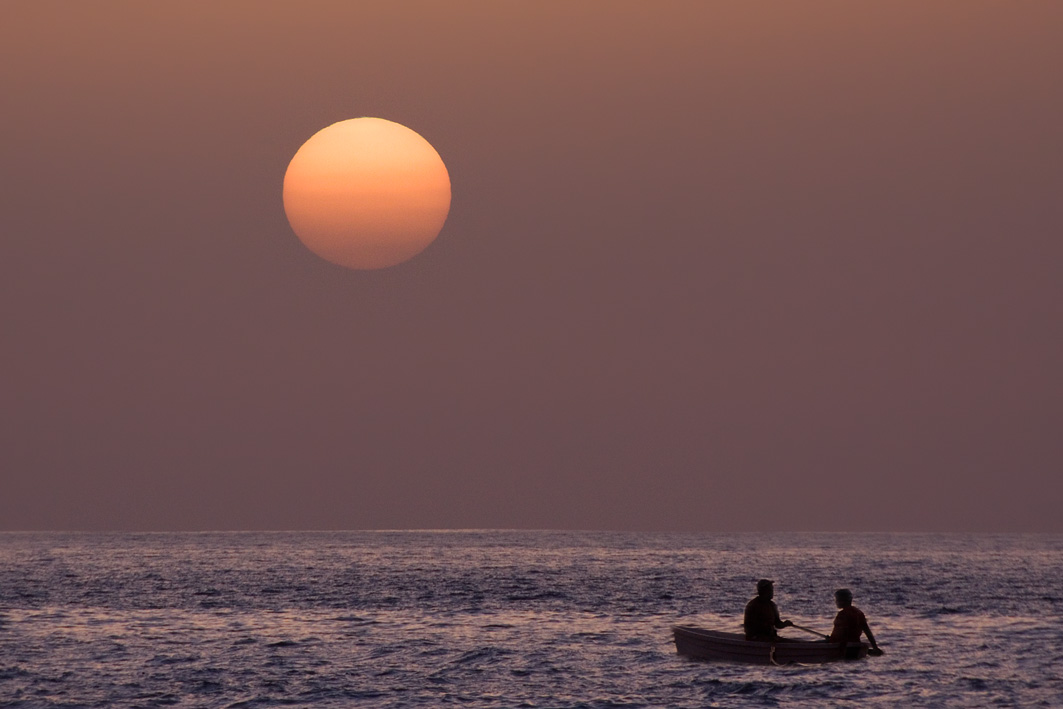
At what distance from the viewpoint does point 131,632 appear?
50.6 metres

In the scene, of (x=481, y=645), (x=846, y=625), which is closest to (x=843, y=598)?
(x=846, y=625)

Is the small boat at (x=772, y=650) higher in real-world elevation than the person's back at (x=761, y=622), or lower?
lower

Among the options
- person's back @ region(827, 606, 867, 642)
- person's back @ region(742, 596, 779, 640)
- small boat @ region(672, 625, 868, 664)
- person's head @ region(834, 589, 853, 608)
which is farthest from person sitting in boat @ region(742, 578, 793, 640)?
person's head @ region(834, 589, 853, 608)

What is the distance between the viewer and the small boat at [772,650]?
38.4 m

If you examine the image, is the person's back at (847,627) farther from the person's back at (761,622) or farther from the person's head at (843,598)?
the person's back at (761,622)

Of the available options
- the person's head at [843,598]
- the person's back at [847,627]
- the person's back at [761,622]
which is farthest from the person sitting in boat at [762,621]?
the person's head at [843,598]

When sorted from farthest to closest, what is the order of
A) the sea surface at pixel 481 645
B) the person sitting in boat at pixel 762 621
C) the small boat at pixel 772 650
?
the person sitting in boat at pixel 762 621 < the small boat at pixel 772 650 < the sea surface at pixel 481 645

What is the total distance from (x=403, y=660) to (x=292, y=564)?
88.5 m

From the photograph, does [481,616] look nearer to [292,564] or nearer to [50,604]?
[50,604]

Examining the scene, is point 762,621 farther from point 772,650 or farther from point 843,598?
point 843,598

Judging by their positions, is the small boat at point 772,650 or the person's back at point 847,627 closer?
the small boat at point 772,650

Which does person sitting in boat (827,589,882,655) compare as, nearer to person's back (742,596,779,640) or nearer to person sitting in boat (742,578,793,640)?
person sitting in boat (742,578,793,640)

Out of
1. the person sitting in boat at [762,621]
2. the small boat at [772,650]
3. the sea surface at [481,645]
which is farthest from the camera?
the person sitting in boat at [762,621]

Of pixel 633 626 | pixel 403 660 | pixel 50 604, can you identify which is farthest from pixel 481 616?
pixel 50 604
